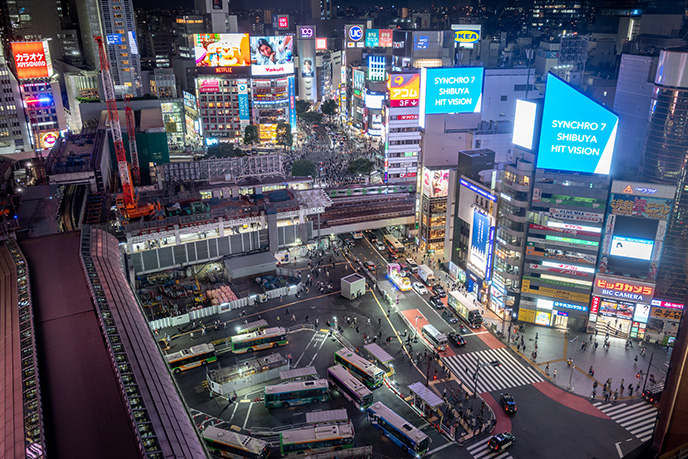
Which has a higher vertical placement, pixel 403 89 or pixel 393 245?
pixel 403 89

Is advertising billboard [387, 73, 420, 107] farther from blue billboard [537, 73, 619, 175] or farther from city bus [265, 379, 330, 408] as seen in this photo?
city bus [265, 379, 330, 408]

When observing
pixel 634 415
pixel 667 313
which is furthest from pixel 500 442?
pixel 667 313

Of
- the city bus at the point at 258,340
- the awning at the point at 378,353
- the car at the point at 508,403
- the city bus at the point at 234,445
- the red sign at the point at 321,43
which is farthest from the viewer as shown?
the red sign at the point at 321,43

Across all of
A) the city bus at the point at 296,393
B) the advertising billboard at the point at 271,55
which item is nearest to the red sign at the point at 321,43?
the advertising billboard at the point at 271,55

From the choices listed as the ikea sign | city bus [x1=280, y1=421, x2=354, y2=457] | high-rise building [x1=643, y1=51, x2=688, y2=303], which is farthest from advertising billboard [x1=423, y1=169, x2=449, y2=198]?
the ikea sign

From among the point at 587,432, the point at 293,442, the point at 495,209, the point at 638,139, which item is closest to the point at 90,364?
the point at 293,442

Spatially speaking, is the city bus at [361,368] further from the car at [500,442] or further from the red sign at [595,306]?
the red sign at [595,306]

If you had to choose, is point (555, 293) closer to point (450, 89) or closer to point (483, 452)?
point (483, 452)
